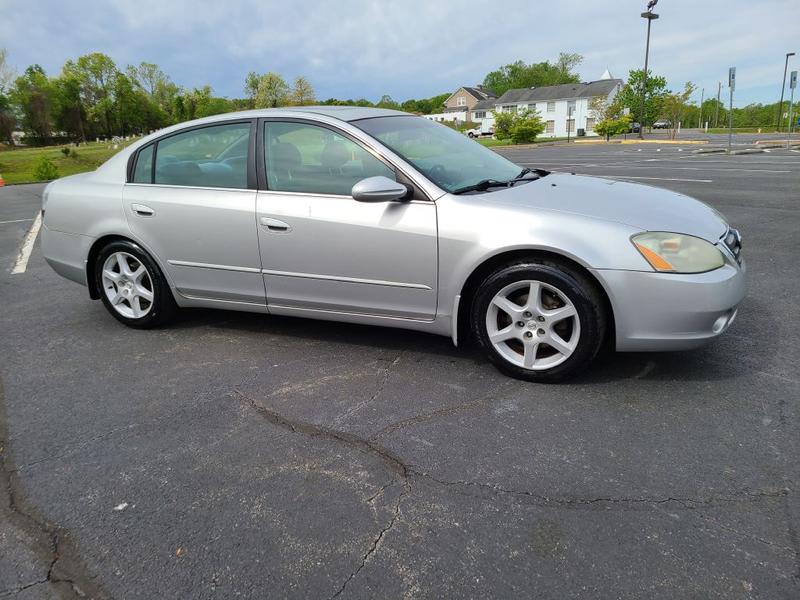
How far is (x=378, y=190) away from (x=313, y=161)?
0.66 m

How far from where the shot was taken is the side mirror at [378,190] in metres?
3.39

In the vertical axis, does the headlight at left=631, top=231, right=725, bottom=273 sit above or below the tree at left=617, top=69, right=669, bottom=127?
below

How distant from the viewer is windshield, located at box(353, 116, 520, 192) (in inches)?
145

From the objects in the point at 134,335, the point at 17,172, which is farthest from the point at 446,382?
the point at 17,172

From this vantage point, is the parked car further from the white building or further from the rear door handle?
the white building

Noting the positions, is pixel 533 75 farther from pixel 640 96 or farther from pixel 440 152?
pixel 440 152

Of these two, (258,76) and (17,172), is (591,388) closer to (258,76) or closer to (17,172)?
(17,172)

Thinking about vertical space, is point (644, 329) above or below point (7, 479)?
above

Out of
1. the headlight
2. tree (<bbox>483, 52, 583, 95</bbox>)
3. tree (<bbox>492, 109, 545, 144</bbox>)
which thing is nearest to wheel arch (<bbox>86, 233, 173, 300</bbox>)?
the headlight

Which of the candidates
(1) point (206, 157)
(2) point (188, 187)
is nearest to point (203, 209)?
(2) point (188, 187)

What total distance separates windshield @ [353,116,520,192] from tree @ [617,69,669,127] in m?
61.7

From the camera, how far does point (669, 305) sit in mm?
3051

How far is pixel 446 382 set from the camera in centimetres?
347

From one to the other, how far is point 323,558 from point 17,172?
38.9 meters
